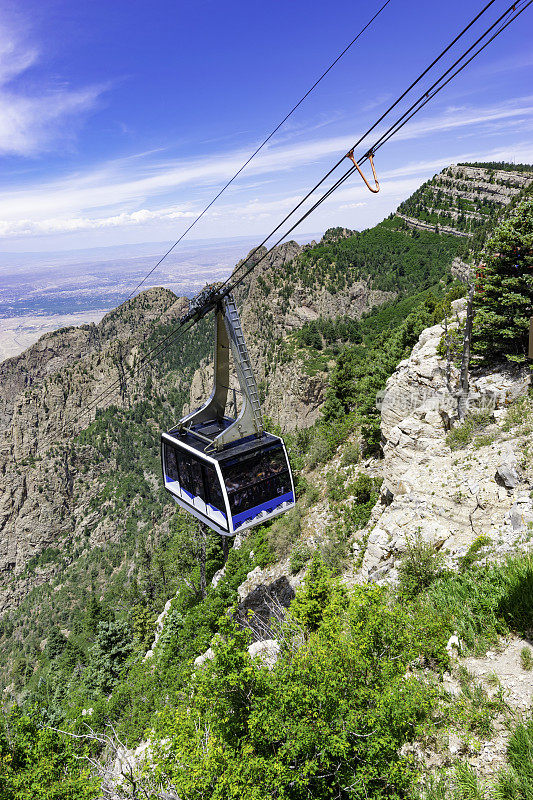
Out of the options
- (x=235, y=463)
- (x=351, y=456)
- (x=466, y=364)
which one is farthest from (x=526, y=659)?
(x=351, y=456)

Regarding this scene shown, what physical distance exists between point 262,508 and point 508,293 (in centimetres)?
1360

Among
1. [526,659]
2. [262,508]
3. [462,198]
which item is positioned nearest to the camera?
[526,659]

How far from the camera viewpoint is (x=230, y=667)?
814 centimetres

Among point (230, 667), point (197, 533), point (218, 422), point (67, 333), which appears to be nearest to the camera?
point (230, 667)

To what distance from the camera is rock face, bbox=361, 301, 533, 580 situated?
35.6 ft

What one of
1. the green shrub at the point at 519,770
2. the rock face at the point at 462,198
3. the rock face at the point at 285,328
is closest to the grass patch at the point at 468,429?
the green shrub at the point at 519,770

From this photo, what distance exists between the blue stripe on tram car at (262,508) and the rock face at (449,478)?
130 inches

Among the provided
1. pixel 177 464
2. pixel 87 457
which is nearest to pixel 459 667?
pixel 177 464

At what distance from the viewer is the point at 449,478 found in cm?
1343

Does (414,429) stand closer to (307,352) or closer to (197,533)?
(197,533)

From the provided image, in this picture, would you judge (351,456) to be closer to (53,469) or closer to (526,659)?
(526,659)

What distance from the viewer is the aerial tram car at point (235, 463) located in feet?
43.0

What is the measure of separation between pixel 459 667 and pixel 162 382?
122302 millimetres

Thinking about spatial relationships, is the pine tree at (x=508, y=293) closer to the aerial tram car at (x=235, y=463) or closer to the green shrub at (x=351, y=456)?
the green shrub at (x=351, y=456)
